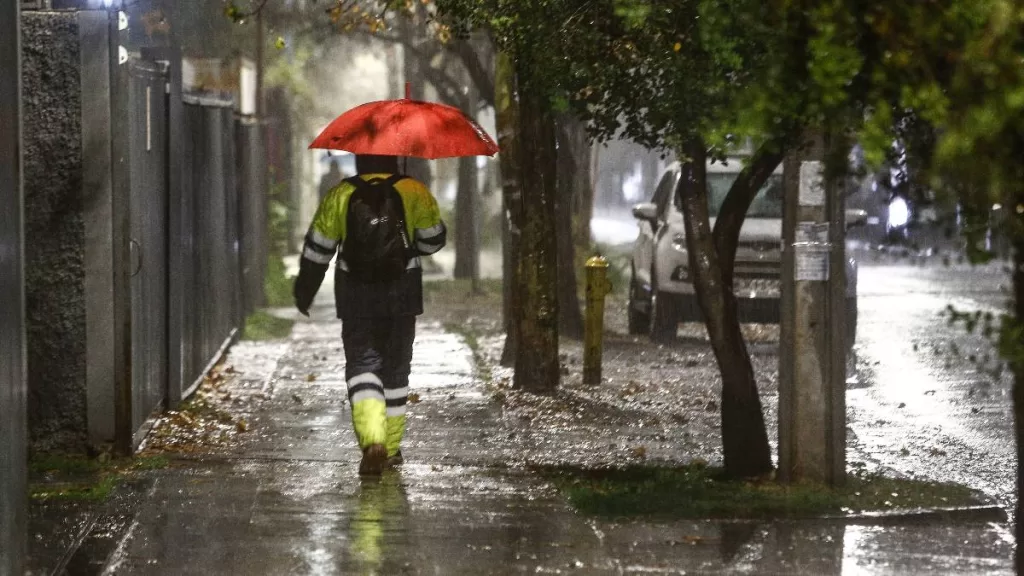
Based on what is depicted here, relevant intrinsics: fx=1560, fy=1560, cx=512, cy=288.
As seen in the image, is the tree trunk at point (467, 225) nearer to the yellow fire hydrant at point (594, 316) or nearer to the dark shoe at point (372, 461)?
the yellow fire hydrant at point (594, 316)

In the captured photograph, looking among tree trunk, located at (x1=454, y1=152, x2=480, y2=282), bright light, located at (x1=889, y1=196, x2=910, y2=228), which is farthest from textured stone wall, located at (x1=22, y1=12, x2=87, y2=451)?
tree trunk, located at (x1=454, y1=152, x2=480, y2=282)

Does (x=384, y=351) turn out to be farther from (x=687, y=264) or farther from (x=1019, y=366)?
(x=687, y=264)

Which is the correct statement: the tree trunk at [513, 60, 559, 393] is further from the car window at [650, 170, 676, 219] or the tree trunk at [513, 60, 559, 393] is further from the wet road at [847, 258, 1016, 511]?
the car window at [650, 170, 676, 219]

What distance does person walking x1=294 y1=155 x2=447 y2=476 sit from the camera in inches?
324

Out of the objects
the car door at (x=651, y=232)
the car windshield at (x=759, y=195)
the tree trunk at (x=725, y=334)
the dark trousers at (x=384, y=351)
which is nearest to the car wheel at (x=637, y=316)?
the car door at (x=651, y=232)

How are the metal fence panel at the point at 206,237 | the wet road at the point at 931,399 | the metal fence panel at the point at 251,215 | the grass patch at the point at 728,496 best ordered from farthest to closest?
1. the metal fence panel at the point at 251,215
2. the metal fence panel at the point at 206,237
3. the wet road at the point at 931,399
4. the grass patch at the point at 728,496

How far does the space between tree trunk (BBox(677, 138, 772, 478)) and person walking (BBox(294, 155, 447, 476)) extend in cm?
142

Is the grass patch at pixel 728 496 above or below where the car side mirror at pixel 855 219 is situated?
below

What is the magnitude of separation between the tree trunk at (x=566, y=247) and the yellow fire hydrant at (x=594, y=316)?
3.51 metres

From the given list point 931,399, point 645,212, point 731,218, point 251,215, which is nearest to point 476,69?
point 645,212

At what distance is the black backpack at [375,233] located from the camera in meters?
8.19

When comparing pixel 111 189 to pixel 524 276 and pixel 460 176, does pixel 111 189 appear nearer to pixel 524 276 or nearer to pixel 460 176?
pixel 524 276

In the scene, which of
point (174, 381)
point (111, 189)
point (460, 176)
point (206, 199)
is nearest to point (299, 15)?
point (460, 176)

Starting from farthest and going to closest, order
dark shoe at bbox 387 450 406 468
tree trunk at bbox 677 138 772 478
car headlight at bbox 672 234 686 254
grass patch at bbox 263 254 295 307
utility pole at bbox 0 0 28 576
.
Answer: grass patch at bbox 263 254 295 307
car headlight at bbox 672 234 686 254
dark shoe at bbox 387 450 406 468
tree trunk at bbox 677 138 772 478
utility pole at bbox 0 0 28 576
